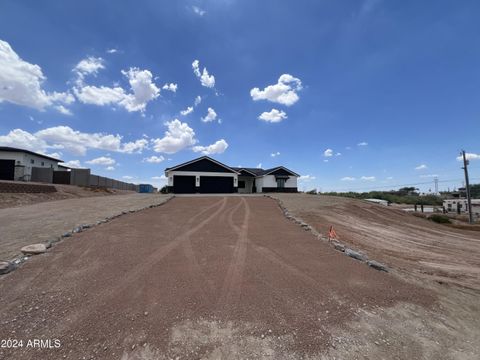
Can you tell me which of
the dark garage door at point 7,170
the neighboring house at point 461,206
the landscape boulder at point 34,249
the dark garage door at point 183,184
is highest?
the dark garage door at point 7,170

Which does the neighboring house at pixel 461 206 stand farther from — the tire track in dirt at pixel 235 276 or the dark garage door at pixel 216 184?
the tire track in dirt at pixel 235 276

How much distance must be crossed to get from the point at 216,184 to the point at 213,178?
865mm

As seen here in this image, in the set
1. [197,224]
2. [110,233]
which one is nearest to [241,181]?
[197,224]

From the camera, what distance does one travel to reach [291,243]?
6922 mm

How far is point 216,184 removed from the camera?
96.4 feet

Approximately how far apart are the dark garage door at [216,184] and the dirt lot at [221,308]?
22813mm

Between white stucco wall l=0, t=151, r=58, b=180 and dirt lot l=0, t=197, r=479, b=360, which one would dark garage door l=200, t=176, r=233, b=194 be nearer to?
white stucco wall l=0, t=151, r=58, b=180

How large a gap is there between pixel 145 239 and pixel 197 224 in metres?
2.61

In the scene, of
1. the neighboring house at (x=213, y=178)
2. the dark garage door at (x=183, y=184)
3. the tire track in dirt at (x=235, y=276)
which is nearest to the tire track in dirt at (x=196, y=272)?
the tire track in dirt at (x=235, y=276)

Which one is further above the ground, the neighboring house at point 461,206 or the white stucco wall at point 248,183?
the white stucco wall at point 248,183

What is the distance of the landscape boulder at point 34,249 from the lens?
532 cm

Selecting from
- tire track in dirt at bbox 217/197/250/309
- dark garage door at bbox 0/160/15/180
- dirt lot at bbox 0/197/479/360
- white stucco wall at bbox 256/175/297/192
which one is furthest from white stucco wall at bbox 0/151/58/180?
tire track in dirt at bbox 217/197/250/309

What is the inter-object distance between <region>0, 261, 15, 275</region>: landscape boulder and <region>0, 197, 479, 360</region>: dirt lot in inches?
8.3

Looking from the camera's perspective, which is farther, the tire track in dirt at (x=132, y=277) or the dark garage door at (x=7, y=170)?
the dark garage door at (x=7, y=170)
